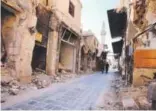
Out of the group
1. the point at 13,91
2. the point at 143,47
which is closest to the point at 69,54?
the point at 143,47

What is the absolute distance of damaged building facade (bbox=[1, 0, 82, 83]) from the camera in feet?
32.3

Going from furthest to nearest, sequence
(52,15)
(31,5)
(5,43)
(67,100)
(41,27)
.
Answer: (52,15) < (41,27) < (31,5) < (5,43) < (67,100)

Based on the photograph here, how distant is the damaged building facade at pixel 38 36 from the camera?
9852mm

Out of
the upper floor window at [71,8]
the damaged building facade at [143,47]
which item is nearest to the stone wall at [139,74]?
the damaged building facade at [143,47]

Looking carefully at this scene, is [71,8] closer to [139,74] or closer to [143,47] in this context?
[143,47]

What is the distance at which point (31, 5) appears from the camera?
10.8 meters

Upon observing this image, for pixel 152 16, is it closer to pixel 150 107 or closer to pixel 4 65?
pixel 150 107

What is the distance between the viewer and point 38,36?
12656 millimetres

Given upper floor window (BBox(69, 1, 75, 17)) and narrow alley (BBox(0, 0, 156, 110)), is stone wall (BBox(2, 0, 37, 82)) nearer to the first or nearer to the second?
narrow alley (BBox(0, 0, 156, 110))

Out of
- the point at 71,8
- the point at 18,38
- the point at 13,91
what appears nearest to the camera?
the point at 13,91

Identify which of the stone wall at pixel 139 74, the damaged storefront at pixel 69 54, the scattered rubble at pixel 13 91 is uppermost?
the damaged storefront at pixel 69 54

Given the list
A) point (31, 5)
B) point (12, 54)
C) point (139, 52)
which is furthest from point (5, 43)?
point (139, 52)

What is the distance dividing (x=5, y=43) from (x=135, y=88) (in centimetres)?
578

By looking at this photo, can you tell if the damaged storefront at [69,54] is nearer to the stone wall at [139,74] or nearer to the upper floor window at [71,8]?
the upper floor window at [71,8]
